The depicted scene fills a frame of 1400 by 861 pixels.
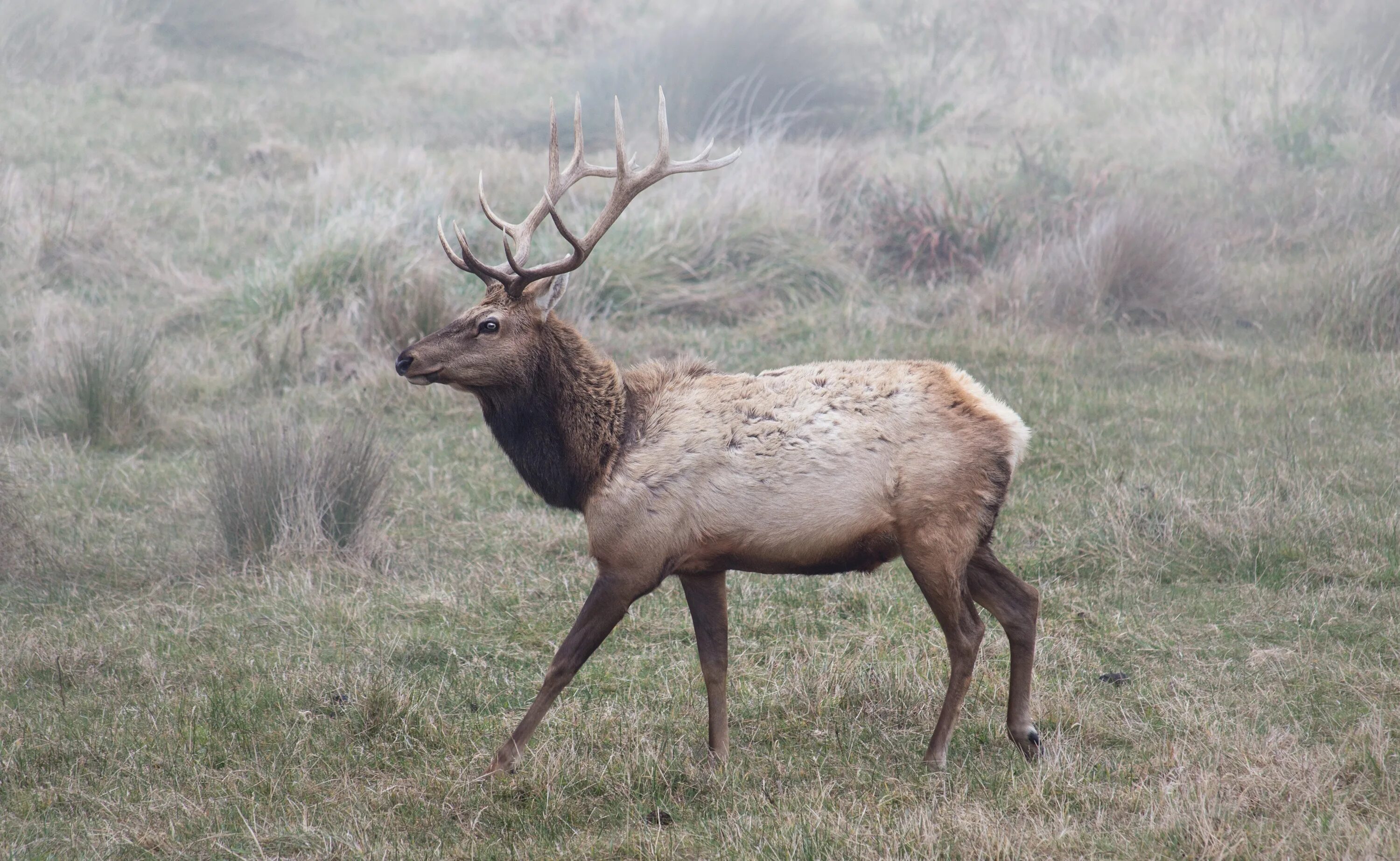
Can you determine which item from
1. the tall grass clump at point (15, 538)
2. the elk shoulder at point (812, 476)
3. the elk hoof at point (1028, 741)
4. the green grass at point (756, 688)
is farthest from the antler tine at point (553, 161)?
the tall grass clump at point (15, 538)

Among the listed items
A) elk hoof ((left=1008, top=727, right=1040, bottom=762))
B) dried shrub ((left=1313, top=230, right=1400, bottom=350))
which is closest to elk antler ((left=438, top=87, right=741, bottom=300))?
elk hoof ((left=1008, top=727, right=1040, bottom=762))

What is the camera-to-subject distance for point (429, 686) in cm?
489

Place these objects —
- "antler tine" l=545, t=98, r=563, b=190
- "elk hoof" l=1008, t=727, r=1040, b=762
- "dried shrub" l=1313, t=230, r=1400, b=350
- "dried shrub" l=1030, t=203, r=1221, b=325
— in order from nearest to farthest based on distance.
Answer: "elk hoof" l=1008, t=727, r=1040, b=762 < "antler tine" l=545, t=98, r=563, b=190 < "dried shrub" l=1313, t=230, r=1400, b=350 < "dried shrub" l=1030, t=203, r=1221, b=325

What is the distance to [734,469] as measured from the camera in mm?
4051

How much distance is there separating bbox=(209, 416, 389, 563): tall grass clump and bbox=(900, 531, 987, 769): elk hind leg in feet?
10.6

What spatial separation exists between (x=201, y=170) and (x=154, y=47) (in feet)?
20.9

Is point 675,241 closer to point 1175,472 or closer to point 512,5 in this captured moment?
point 1175,472

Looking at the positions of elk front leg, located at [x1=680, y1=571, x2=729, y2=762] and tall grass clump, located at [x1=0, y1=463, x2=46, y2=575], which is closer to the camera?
elk front leg, located at [x1=680, y1=571, x2=729, y2=762]

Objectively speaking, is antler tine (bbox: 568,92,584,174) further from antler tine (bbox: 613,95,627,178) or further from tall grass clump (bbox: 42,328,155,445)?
tall grass clump (bbox: 42,328,155,445)

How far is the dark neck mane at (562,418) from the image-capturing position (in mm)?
4262

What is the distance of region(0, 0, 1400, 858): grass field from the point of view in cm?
391

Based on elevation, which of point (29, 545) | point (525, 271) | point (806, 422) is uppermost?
point (525, 271)

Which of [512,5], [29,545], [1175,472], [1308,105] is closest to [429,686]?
[29,545]

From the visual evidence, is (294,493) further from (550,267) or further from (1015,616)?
(1015,616)
